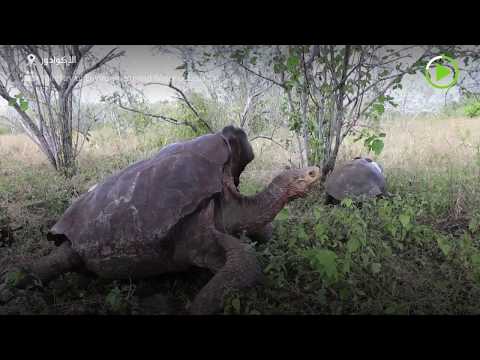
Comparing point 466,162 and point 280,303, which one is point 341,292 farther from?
point 466,162

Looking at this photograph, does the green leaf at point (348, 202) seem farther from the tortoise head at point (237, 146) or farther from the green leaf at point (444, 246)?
the tortoise head at point (237, 146)

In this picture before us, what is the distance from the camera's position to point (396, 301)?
76.7 inches

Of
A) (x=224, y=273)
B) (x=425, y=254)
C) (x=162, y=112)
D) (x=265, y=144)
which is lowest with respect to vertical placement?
(x=425, y=254)

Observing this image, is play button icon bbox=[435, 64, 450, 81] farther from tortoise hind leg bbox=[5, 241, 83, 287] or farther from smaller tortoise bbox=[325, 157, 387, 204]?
tortoise hind leg bbox=[5, 241, 83, 287]

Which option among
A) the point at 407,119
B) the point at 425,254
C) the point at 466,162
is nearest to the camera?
the point at 425,254

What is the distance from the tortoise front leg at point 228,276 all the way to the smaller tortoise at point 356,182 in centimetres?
205

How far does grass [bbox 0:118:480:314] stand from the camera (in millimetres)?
1998

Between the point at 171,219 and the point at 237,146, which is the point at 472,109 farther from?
the point at 171,219

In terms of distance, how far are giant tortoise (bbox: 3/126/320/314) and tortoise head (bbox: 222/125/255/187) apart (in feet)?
0.37

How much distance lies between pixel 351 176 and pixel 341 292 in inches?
92.4

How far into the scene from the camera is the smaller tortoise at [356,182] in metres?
3.95

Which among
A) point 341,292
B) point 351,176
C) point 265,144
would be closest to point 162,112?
point 265,144

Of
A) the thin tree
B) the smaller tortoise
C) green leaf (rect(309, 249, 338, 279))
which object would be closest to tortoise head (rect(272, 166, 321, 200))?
green leaf (rect(309, 249, 338, 279))

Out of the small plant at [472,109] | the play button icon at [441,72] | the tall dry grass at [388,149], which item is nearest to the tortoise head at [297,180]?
the play button icon at [441,72]
